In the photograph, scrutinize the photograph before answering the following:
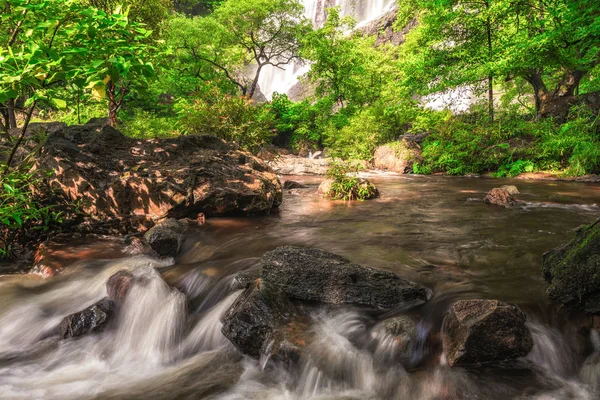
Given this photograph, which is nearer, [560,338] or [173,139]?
[560,338]

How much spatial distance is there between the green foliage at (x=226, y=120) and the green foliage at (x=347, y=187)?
2.81 metres

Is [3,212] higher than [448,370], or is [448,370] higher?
[3,212]

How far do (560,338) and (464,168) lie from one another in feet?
49.2

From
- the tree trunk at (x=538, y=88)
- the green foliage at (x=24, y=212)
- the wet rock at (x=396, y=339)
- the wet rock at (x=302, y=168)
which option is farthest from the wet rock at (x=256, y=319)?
the tree trunk at (x=538, y=88)

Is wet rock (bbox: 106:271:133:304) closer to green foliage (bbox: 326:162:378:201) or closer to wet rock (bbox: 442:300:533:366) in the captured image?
wet rock (bbox: 442:300:533:366)

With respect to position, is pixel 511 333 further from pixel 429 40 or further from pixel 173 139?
pixel 429 40

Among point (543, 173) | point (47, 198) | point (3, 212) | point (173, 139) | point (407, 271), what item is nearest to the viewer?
point (3, 212)

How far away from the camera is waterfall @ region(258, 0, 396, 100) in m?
41.9

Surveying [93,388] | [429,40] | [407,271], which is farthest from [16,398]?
[429,40]

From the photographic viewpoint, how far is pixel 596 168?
12.7 meters

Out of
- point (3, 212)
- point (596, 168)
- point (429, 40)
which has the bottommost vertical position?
point (3, 212)

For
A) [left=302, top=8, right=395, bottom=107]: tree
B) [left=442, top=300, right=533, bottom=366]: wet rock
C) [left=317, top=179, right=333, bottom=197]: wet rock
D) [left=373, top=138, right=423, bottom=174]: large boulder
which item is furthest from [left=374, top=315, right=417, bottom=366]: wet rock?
[left=302, top=8, right=395, bottom=107]: tree

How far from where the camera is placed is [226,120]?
1071 cm

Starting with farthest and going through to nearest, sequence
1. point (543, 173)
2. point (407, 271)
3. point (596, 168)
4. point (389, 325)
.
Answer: point (543, 173) < point (596, 168) < point (407, 271) < point (389, 325)
